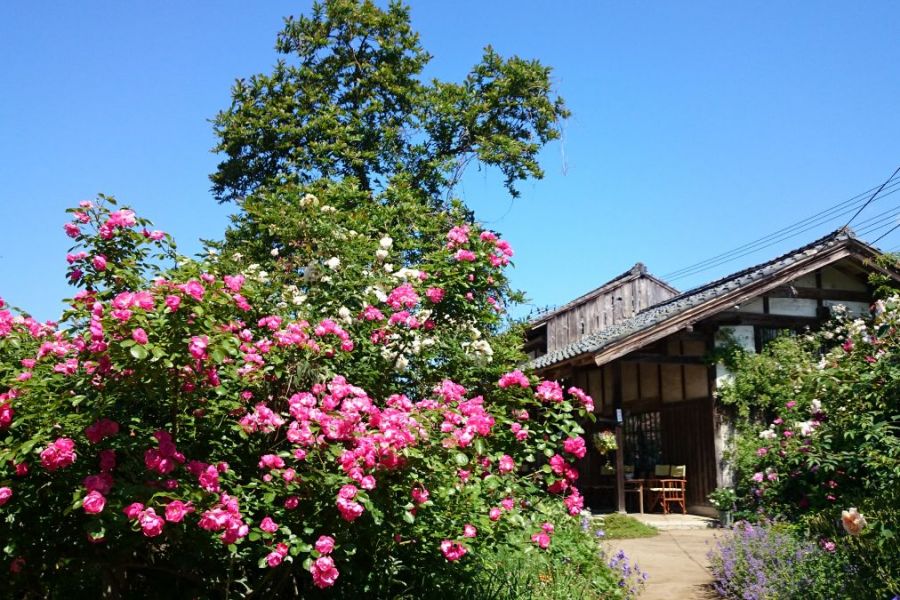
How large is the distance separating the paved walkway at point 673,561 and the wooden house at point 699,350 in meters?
2.11

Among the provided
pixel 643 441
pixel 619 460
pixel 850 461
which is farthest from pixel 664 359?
pixel 850 461

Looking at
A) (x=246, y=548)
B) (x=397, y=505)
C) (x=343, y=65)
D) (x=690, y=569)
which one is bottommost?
(x=690, y=569)

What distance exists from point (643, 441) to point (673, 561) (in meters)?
7.08

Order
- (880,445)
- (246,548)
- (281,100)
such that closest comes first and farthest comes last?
(246,548), (880,445), (281,100)

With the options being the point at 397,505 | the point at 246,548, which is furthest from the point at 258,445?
the point at 397,505

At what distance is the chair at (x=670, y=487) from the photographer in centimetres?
1309

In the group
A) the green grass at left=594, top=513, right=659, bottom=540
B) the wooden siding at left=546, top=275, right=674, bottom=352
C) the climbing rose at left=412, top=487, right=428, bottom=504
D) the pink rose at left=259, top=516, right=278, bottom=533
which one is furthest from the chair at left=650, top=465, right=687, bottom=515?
the pink rose at left=259, top=516, right=278, bottom=533

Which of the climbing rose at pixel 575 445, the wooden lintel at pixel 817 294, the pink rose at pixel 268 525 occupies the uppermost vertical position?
the wooden lintel at pixel 817 294

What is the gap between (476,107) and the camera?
55.6 feet

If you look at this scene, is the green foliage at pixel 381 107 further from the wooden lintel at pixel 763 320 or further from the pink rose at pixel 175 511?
the pink rose at pixel 175 511

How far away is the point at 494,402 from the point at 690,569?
13.8ft

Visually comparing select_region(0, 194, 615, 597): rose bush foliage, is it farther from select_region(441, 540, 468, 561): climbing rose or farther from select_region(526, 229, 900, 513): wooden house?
select_region(526, 229, 900, 513): wooden house

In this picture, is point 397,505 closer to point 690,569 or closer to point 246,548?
point 246,548

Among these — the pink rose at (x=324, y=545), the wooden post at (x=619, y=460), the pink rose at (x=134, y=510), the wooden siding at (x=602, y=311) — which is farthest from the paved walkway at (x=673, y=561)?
the wooden siding at (x=602, y=311)
